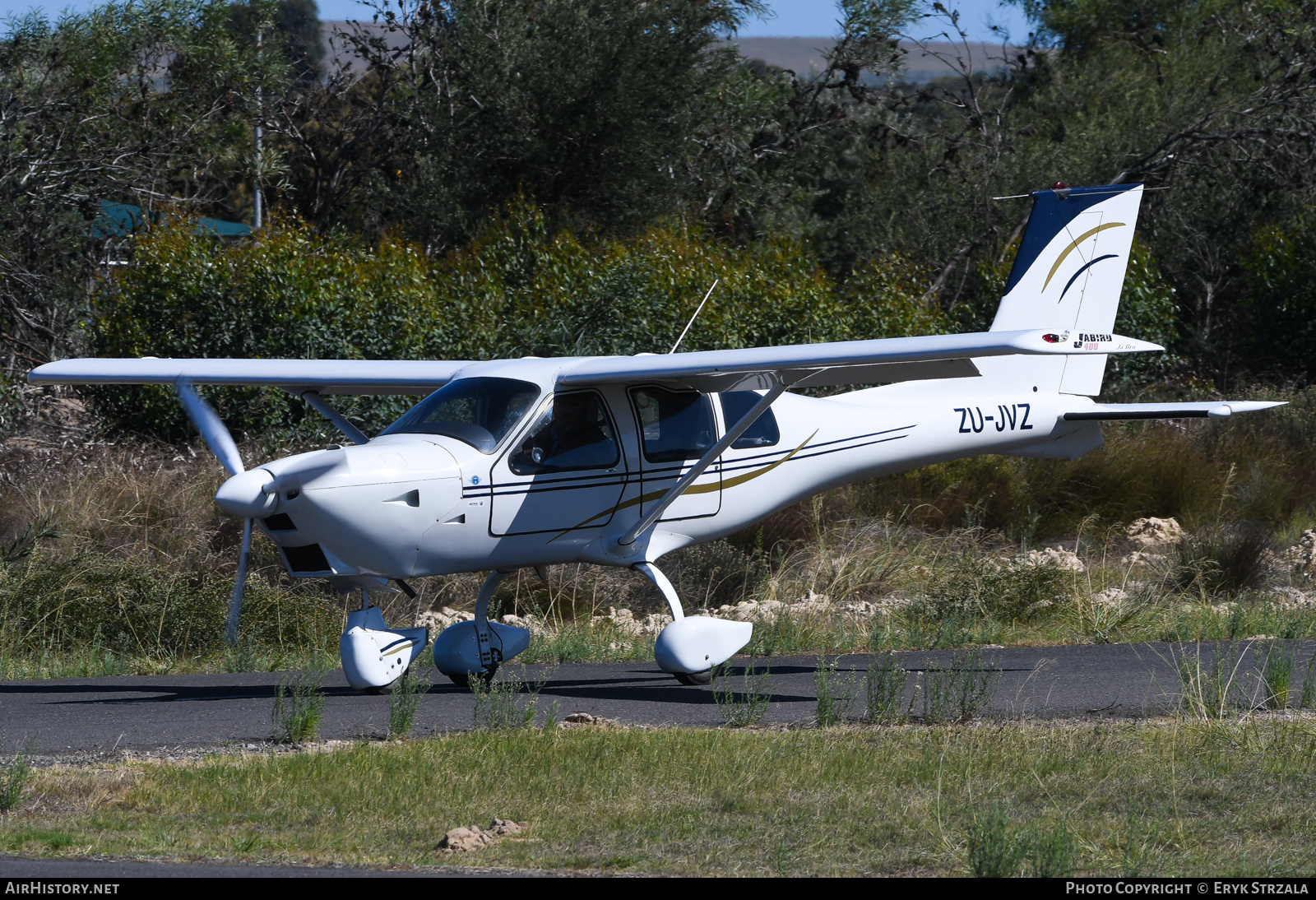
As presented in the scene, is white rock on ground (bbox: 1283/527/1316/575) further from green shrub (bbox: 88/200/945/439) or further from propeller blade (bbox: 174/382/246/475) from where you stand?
propeller blade (bbox: 174/382/246/475)

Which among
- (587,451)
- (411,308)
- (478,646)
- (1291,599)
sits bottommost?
(1291,599)

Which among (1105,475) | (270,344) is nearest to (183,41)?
(270,344)

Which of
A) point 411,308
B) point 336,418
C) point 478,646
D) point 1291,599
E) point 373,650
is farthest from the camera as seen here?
point 411,308

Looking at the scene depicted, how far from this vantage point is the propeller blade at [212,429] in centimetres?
912

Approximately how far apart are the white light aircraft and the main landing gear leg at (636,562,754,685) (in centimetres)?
1

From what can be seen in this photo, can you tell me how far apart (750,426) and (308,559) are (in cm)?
329

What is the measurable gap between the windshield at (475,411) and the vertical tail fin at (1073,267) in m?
5.08

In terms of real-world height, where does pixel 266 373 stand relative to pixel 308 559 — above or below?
above

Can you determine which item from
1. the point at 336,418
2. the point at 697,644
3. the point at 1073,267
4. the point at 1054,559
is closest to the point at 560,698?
the point at 697,644

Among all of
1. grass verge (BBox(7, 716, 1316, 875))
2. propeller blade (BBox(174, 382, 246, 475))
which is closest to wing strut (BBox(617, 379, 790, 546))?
grass verge (BBox(7, 716, 1316, 875))

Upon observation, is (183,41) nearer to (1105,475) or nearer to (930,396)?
(1105,475)

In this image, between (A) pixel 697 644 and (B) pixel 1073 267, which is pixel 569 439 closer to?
(A) pixel 697 644

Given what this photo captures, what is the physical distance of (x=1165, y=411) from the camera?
1118 centimetres

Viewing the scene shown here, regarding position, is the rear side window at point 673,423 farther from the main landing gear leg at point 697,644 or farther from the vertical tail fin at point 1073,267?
the vertical tail fin at point 1073,267
